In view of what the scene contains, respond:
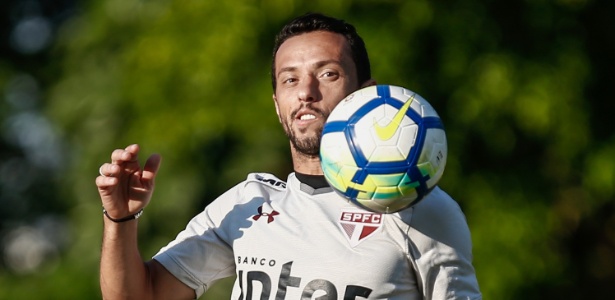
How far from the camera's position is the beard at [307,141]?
18.7ft

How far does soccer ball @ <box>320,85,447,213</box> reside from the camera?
5148 millimetres

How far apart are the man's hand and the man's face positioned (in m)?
0.62

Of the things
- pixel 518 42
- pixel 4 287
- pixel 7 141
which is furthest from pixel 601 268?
pixel 7 141

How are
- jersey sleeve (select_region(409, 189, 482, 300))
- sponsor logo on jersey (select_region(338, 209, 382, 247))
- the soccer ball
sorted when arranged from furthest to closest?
sponsor logo on jersey (select_region(338, 209, 382, 247)) < jersey sleeve (select_region(409, 189, 482, 300)) < the soccer ball

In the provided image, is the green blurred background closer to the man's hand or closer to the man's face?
the man's face

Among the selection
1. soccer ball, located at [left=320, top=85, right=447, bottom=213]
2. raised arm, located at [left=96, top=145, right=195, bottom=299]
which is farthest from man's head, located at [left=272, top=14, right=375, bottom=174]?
raised arm, located at [left=96, top=145, right=195, bottom=299]

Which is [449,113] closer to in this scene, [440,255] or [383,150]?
[440,255]

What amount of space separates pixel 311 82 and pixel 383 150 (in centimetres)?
71

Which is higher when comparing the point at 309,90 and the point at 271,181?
the point at 309,90

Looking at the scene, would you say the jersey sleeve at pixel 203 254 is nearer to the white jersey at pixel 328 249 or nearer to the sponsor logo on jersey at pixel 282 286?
the white jersey at pixel 328 249

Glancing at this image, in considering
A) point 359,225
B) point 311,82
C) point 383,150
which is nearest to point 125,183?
point 311,82

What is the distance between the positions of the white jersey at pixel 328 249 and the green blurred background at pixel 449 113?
5.15 meters

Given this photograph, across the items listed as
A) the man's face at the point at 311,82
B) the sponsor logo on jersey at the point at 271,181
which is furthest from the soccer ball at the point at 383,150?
the sponsor logo on jersey at the point at 271,181

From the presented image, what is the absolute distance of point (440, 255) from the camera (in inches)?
213
